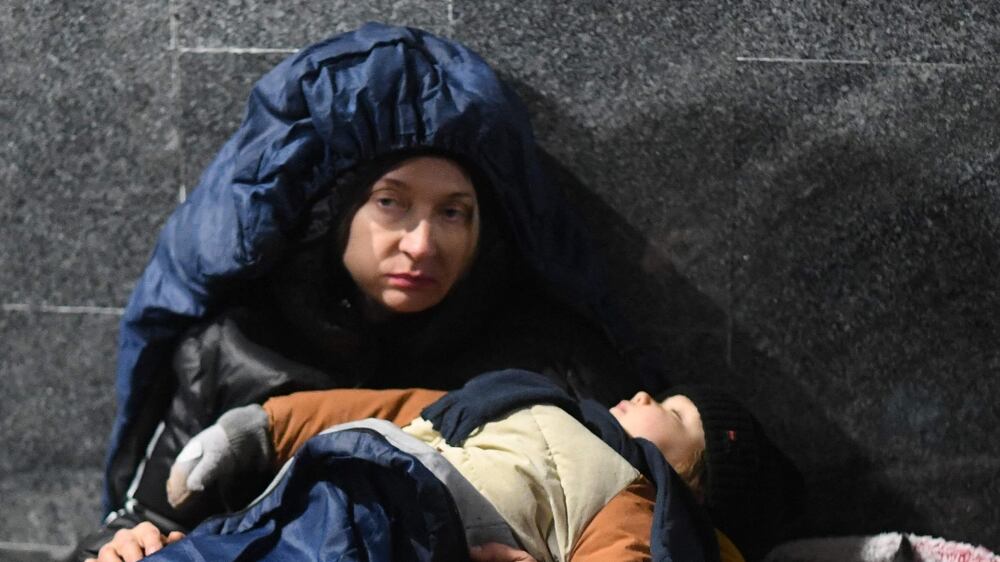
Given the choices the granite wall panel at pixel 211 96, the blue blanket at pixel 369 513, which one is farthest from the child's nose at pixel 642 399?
the granite wall panel at pixel 211 96

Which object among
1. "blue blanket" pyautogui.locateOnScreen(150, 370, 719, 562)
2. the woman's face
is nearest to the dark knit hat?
"blue blanket" pyautogui.locateOnScreen(150, 370, 719, 562)

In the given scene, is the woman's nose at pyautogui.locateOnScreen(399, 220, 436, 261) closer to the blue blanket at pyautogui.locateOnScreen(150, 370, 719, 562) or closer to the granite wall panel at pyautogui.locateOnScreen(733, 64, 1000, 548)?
the blue blanket at pyautogui.locateOnScreen(150, 370, 719, 562)

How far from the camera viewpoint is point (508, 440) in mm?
2076

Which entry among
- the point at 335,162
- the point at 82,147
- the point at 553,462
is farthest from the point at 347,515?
the point at 82,147

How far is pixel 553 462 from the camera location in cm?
205

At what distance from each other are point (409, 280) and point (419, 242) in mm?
77

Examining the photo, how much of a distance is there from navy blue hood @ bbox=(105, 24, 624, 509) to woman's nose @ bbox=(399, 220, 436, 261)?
136 millimetres

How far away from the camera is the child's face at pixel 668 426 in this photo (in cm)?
218

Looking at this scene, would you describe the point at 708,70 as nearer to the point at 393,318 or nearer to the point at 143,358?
the point at 393,318

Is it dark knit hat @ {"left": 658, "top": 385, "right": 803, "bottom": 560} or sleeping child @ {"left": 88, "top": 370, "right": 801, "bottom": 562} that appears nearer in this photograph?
sleeping child @ {"left": 88, "top": 370, "right": 801, "bottom": 562}

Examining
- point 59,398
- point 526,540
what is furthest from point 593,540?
point 59,398

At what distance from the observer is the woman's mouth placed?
2.29 m

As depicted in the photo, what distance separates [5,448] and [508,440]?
1342 millimetres

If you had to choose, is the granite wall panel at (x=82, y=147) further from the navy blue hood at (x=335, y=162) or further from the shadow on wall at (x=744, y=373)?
the shadow on wall at (x=744, y=373)
